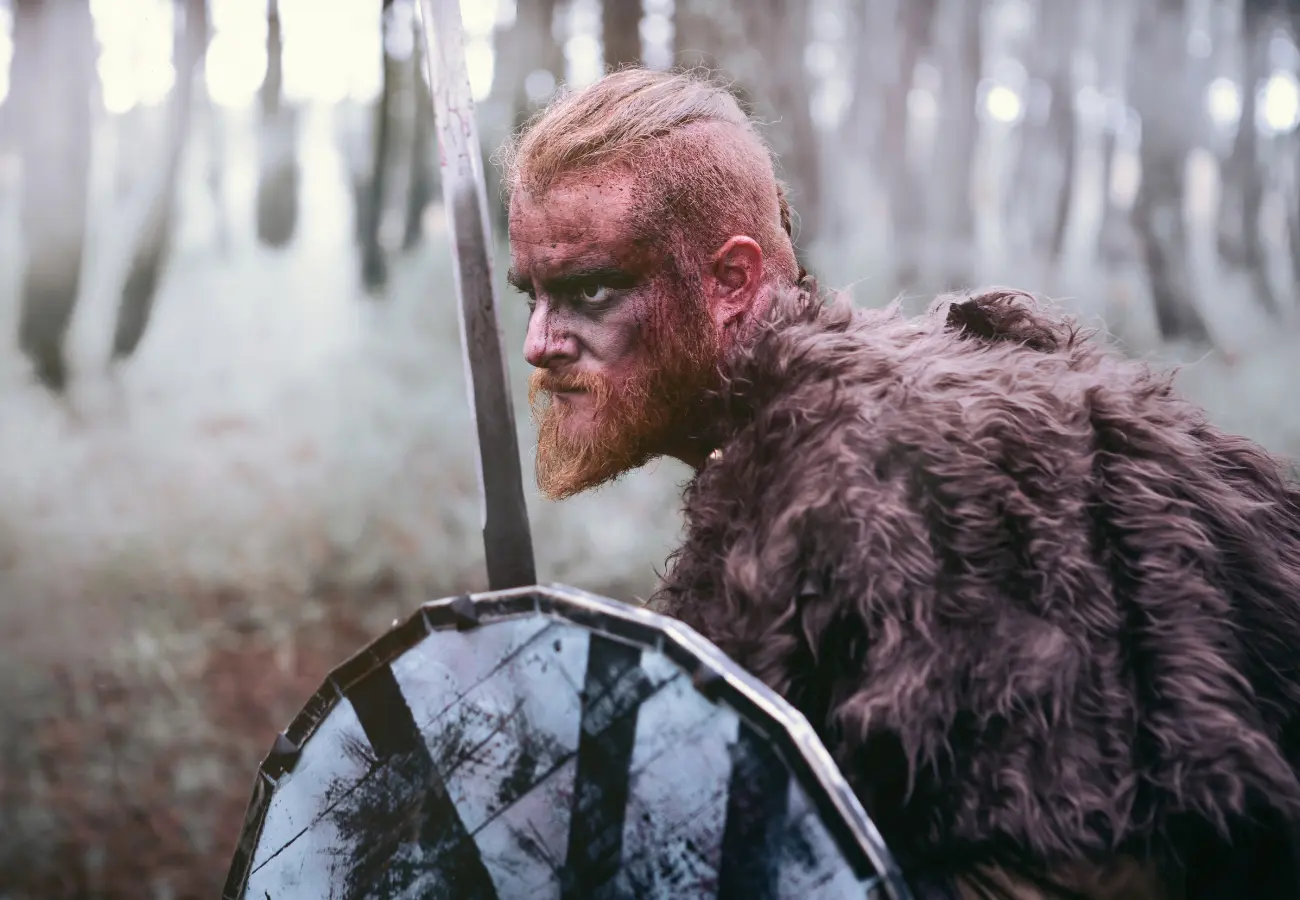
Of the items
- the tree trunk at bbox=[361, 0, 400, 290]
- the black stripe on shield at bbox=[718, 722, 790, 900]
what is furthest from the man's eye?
the tree trunk at bbox=[361, 0, 400, 290]

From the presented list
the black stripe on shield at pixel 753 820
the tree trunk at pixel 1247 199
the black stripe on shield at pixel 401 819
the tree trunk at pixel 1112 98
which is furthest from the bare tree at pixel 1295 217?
the black stripe on shield at pixel 401 819

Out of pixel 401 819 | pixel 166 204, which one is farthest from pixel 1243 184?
pixel 401 819

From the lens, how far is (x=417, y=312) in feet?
12.7

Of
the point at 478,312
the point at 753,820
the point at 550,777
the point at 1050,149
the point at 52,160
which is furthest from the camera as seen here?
the point at 1050,149

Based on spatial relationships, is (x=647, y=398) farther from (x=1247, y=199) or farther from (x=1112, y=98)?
(x=1247, y=199)

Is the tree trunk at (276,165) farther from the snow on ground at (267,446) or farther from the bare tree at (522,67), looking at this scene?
the bare tree at (522,67)

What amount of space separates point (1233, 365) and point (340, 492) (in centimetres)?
376

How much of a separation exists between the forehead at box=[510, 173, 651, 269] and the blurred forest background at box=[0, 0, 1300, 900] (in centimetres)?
214

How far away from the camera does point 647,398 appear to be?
5.28ft

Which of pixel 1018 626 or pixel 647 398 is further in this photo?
pixel 647 398

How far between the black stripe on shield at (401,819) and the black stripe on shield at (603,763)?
0.37 feet

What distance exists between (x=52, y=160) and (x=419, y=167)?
1.26m

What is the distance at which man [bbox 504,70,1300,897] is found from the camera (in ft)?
3.36

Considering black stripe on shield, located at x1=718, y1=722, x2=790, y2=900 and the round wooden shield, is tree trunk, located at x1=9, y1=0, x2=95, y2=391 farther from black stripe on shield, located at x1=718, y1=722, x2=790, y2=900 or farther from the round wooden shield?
black stripe on shield, located at x1=718, y1=722, x2=790, y2=900
